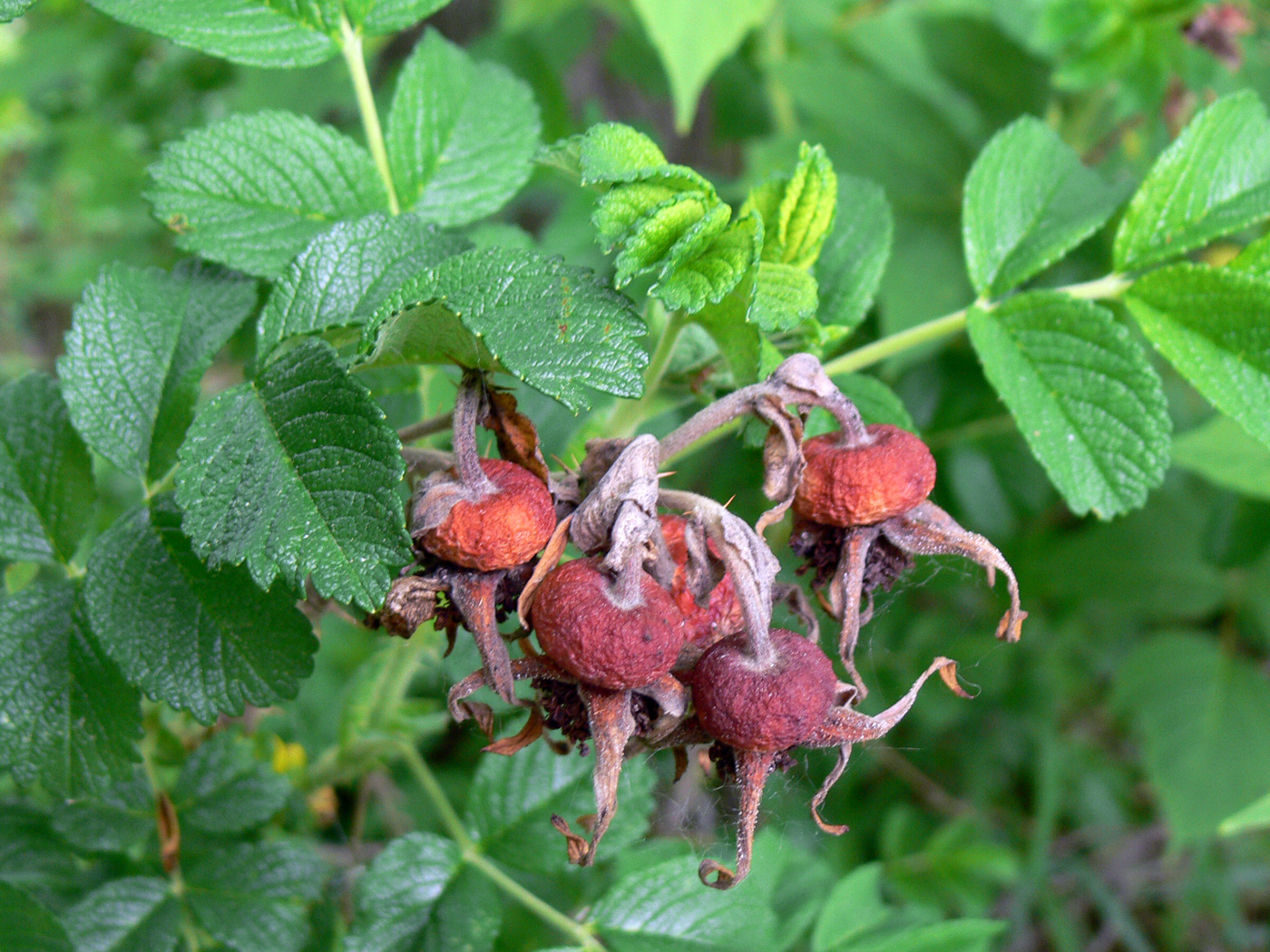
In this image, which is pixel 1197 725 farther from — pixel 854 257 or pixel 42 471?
pixel 42 471

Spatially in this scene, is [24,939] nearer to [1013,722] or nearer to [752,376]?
[752,376]

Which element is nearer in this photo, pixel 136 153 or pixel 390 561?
pixel 390 561

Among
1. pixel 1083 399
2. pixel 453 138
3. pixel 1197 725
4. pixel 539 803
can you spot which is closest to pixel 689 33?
pixel 453 138

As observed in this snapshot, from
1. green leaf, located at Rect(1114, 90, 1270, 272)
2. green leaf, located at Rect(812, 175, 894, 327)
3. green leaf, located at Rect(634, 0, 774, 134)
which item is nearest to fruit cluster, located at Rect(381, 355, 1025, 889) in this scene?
green leaf, located at Rect(812, 175, 894, 327)

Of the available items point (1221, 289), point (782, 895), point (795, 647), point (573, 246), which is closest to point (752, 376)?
point (795, 647)

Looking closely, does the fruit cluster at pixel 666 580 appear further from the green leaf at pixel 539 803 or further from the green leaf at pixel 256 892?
the green leaf at pixel 256 892

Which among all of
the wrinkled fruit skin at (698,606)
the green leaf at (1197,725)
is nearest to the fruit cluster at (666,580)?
the wrinkled fruit skin at (698,606)
